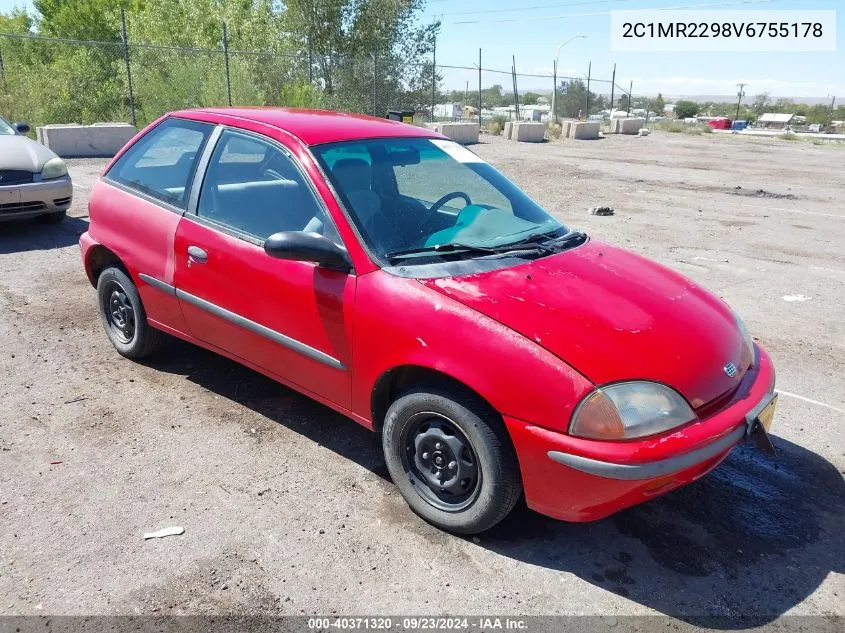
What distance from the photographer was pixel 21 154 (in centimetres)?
770

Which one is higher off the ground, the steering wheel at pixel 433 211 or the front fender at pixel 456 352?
the steering wheel at pixel 433 211

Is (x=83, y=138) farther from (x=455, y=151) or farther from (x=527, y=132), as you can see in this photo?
(x=527, y=132)

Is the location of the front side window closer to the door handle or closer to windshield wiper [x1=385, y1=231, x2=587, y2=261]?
the door handle

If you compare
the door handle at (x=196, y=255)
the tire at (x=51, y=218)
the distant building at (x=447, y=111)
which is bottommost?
the tire at (x=51, y=218)

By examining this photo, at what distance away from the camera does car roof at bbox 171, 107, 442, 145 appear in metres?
3.62

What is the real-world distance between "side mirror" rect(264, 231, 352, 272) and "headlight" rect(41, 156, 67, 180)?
19.4 ft

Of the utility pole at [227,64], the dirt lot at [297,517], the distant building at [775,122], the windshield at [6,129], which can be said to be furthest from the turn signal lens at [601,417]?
the distant building at [775,122]

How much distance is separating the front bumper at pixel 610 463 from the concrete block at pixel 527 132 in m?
22.9

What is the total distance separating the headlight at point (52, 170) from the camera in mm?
7671

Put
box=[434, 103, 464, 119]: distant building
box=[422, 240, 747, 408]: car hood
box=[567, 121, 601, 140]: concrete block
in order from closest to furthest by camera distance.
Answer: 1. box=[422, 240, 747, 408]: car hood
2. box=[434, 103, 464, 119]: distant building
3. box=[567, 121, 601, 140]: concrete block

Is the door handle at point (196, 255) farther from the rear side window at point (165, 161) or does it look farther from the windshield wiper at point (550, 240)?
the windshield wiper at point (550, 240)

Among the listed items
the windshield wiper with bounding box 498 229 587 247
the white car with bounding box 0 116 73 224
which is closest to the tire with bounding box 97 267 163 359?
the windshield wiper with bounding box 498 229 587 247

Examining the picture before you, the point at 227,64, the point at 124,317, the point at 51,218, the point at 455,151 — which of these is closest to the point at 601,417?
the point at 455,151

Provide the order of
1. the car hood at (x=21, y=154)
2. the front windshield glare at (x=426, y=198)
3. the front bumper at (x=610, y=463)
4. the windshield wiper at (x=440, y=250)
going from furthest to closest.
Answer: the car hood at (x=21, y=154) → the front windshield glare at (x=426, y=198) → the windshield wiper at (x=440, y=250) → the front bumper at (x=610, y=463)
